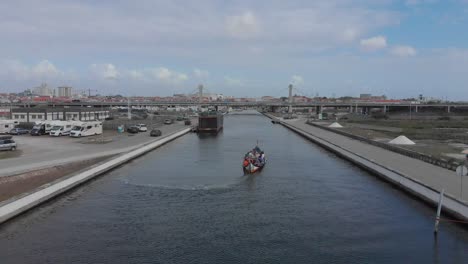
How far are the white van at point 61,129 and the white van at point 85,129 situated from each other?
1.04 m

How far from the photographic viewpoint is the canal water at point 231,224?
1802cm

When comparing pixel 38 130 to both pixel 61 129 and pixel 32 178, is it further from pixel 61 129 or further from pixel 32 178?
pixel 32 178

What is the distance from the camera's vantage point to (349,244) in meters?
19.2

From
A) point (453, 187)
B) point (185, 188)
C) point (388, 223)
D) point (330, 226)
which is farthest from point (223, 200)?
point (453, 187)

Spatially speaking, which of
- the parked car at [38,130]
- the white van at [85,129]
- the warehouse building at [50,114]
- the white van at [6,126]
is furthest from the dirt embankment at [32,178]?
the warehouse building at [50,114]

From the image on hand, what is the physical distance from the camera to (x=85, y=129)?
62156 mm

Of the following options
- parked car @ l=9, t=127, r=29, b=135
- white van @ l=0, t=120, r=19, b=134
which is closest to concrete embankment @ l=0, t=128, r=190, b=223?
parked car @ l=9, t=127, r=29, b=135

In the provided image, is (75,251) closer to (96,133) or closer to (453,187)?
(453,187)

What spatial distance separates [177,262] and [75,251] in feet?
14.2

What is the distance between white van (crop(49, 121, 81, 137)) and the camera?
203 ft

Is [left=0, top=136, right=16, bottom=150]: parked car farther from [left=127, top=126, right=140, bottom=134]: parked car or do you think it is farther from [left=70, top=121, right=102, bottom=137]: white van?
[left=127, top=126, right=140, bottom=134]: parked car

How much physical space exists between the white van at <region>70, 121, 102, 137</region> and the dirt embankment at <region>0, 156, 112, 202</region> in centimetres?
2625

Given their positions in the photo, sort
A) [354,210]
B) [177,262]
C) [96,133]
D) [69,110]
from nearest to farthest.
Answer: [177,262]
[354,210]
[96,133]
[69,110]

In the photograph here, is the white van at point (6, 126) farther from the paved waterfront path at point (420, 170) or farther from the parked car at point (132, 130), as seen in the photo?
the paved waterfront path at point (420, 170)
